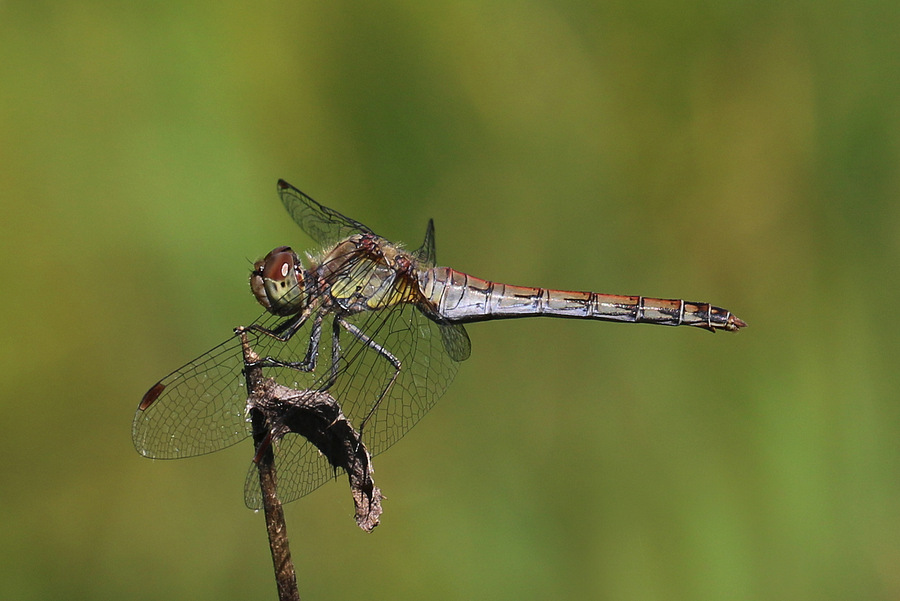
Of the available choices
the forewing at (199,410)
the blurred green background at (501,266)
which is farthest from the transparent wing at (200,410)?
the blurred green background at (501,266)

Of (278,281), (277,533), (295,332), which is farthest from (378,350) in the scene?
(277,533)

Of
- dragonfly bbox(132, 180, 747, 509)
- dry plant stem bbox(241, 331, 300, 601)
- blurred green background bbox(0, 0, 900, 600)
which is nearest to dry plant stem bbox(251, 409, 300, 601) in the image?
dry plant stem bbox(241, 331, 300, 601)

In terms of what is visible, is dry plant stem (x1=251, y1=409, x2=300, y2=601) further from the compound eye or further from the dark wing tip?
the compound eye

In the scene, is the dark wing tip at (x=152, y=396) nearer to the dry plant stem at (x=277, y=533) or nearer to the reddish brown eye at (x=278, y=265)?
the reddish brown eye at (x=278, y=265)

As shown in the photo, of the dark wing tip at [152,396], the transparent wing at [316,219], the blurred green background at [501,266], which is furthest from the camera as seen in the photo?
the transparent wing at [316,219]

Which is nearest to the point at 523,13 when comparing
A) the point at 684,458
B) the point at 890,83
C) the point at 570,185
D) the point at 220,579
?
the point at 570,185

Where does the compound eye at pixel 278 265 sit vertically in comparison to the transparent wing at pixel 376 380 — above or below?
above
